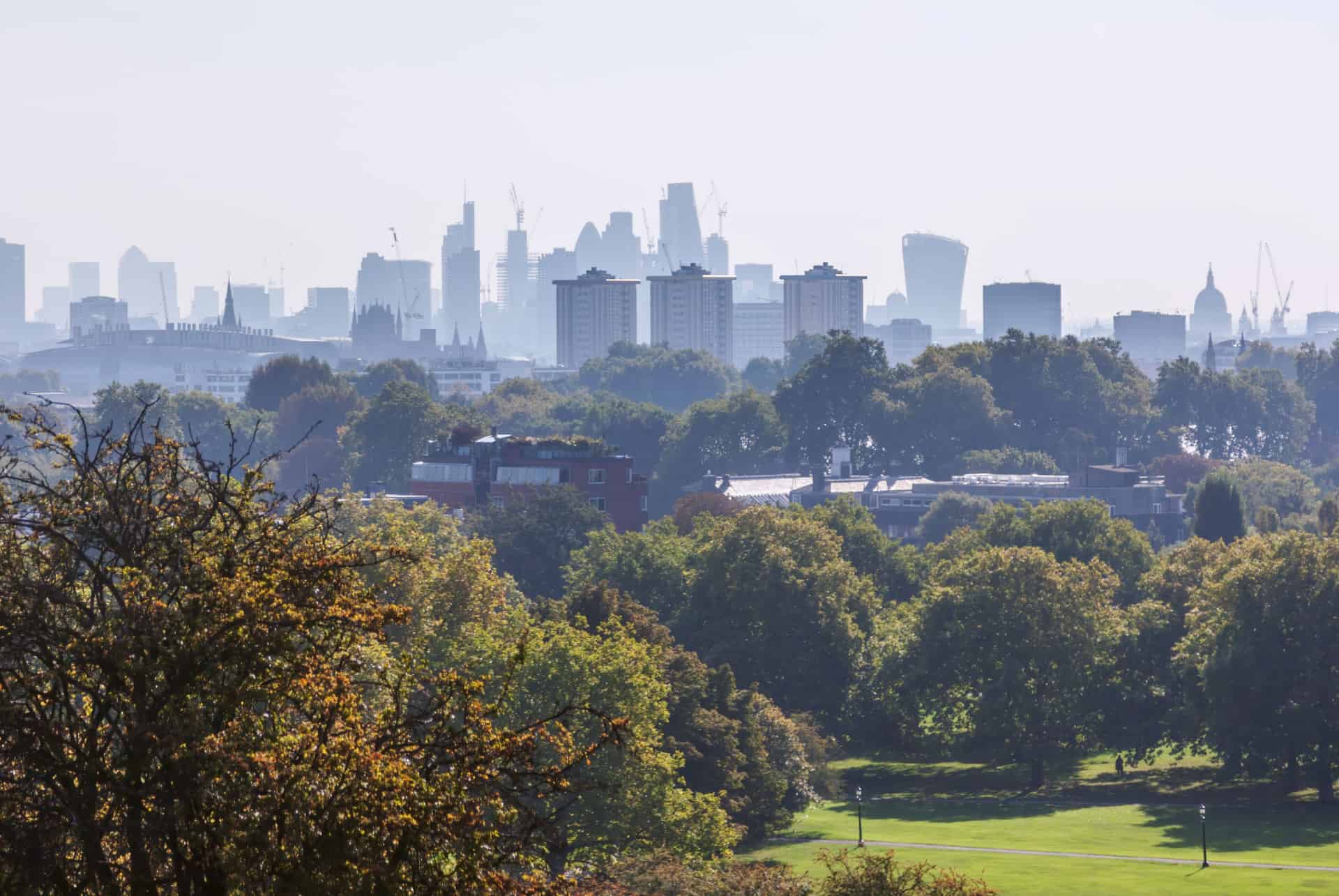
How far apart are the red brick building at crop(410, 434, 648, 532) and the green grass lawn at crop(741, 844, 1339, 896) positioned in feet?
240

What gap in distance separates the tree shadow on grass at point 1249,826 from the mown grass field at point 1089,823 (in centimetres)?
6

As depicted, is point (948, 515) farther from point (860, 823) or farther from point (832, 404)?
point (860, 823)

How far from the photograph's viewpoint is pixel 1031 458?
175m

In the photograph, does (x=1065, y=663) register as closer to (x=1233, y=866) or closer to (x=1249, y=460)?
(x=1233, y=866)

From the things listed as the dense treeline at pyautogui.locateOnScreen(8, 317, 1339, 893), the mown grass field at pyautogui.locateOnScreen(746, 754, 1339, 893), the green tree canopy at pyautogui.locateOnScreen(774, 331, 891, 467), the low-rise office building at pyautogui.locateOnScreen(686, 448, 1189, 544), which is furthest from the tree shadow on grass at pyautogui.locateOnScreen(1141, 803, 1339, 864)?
the green tree canopy at pyautogui.locateOnScreen(774, 331, 891, 467)

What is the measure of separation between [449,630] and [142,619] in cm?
4291

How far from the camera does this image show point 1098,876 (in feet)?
164

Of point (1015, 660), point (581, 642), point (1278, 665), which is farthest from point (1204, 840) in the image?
point (1015, 660)

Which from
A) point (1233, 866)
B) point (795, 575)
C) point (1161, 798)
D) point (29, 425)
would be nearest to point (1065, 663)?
point (1161, 798)

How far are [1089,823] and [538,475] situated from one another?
231ft

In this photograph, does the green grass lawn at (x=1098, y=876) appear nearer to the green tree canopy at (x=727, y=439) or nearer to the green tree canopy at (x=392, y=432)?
the green tree canopy at (x=392, y=432)

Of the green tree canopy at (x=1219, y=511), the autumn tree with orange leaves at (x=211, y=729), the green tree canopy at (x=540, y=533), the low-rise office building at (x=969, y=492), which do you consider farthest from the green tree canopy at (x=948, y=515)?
the autumn tree with orange leaves at (x=211, y=729)

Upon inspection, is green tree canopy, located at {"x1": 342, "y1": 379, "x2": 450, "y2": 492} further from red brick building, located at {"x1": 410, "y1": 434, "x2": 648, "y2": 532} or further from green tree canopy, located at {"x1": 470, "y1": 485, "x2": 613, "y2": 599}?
green tree canopy, located at {"x1": 470, "y1": 485, "x2": 613, "y2": 599}

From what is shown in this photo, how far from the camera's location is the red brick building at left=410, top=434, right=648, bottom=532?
127 meters
